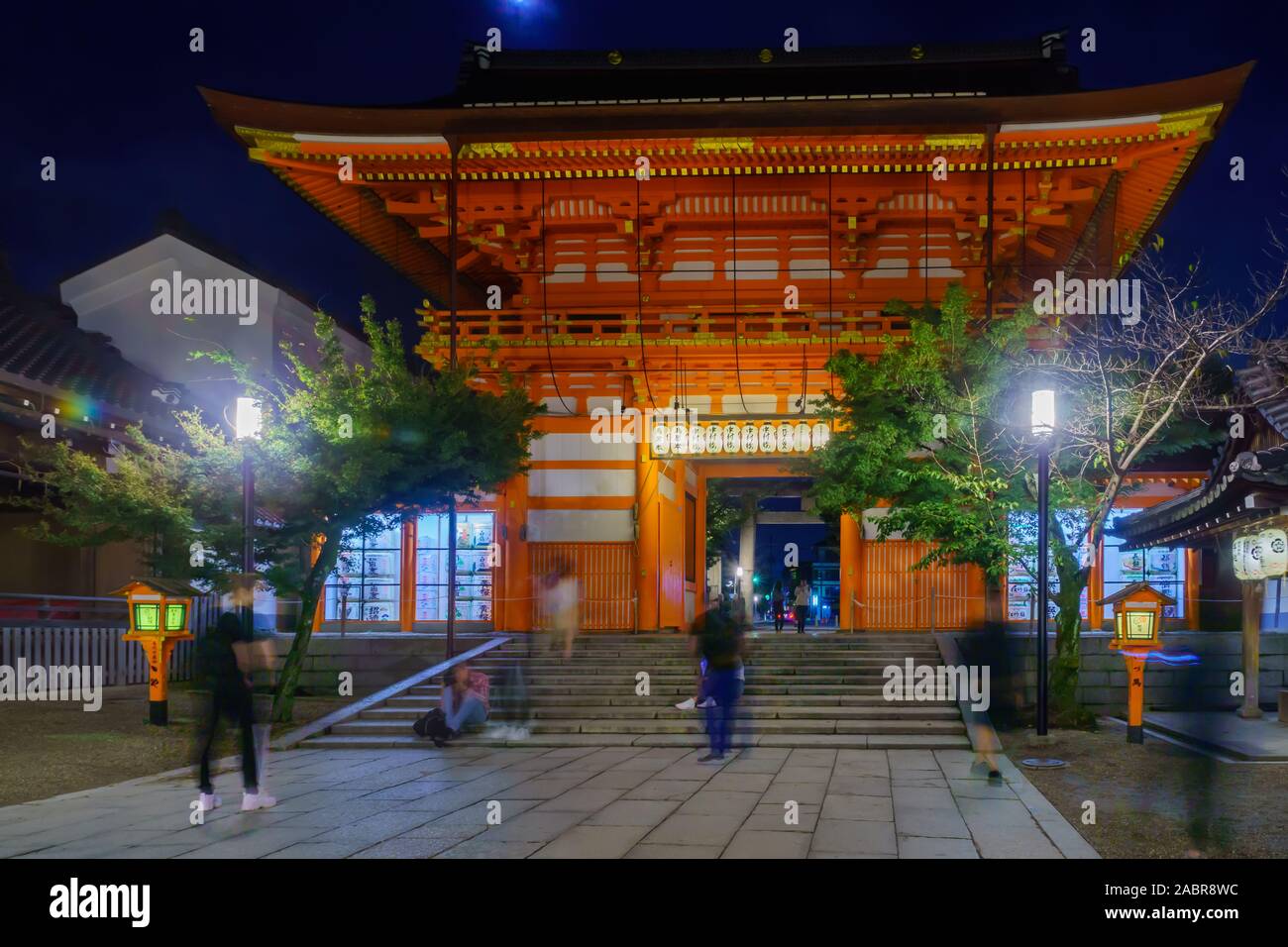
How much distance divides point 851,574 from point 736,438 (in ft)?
12.6

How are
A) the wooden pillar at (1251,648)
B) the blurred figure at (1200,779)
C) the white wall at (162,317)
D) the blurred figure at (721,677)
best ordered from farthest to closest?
the white wall at (162,317)
the wooden pillar at (1251,648)
the blurred figure at (721,677)
the blurred figure at (1200,779)

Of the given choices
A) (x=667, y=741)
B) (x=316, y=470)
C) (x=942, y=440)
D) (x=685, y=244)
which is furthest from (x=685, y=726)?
(x=685, y=244)

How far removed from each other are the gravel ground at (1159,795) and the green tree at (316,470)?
8710 mm

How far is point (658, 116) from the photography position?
22.1 metres

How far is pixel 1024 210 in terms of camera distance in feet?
76.0

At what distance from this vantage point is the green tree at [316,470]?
53.7 ft

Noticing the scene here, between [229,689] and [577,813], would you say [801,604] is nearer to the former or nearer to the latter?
[577,813]

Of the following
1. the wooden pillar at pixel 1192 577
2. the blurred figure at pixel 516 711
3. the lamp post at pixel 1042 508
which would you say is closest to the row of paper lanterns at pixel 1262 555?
the lamp post at pixel 1042 508

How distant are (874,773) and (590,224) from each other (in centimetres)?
1522

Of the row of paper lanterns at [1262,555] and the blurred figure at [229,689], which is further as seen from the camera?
the row of paper lanterns at [1262,555]

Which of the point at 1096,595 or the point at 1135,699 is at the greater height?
Result: the point at 1096,595

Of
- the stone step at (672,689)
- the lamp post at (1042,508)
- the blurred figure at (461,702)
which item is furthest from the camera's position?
the stone step at (672,689)

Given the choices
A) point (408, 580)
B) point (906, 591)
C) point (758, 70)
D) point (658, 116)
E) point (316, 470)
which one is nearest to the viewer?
point (316, 470)

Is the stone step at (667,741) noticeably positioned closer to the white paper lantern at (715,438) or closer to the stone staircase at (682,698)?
the stone staircase at (682,698)
